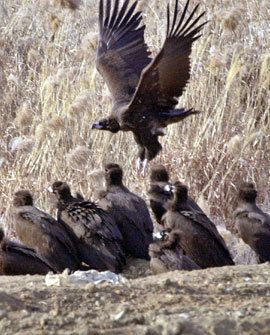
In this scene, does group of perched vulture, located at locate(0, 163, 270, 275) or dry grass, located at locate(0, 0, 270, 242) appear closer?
group of perched vulture, located at locate(0, 163, 270, 275)

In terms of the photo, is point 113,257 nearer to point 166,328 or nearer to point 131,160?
point 131,160

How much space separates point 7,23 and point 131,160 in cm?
467

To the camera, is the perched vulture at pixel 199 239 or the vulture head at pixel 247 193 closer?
the perched vulture at pixel 199 239

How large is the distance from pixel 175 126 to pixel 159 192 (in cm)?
143

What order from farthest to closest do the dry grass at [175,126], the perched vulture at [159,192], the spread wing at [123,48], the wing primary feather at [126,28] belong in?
the wing primary feather at [126,28], the spread wing at [123,48], the dry grass at [175,126], the perched vulture at [159,192]

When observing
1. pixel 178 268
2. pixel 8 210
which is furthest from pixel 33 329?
pixel 8 210

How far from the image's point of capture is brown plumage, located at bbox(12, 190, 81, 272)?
5.93 metres

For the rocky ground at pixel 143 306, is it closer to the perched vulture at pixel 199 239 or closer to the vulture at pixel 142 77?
the perched vulture at pixel 199 239

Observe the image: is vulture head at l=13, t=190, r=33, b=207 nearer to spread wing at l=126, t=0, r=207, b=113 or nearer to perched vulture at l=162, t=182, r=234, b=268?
perched vulture at l=162, t=182, r=234, b=268

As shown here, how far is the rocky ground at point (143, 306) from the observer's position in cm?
325

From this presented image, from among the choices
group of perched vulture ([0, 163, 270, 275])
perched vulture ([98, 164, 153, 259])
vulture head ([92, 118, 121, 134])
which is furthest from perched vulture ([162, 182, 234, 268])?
vulture head ([92, 118, 121, 134])

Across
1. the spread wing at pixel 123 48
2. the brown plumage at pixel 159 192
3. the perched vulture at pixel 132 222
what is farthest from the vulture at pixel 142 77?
the perched vulture at pixel 132 222

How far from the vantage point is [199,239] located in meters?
5.93

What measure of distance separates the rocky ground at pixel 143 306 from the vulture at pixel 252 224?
150cm
